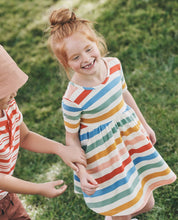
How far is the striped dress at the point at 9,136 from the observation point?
1.58 meters

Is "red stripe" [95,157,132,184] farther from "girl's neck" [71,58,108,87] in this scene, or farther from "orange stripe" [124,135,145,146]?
"girl's neck" [71,58,108,87]

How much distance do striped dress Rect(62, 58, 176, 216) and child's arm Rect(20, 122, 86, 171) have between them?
0.10 metres

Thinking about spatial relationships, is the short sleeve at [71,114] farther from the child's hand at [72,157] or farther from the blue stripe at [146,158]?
A: the blue stripe at [146,158]

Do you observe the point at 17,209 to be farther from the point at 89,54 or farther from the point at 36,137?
the point at 89,54

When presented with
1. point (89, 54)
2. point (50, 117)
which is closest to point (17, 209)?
point (89, 54)

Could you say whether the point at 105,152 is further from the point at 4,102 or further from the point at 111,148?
the point at 4,102

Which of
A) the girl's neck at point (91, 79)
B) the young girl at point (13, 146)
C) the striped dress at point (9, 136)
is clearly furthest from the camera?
the girl's neck at point (91, 79)

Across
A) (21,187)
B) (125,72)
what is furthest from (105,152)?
(125,72)

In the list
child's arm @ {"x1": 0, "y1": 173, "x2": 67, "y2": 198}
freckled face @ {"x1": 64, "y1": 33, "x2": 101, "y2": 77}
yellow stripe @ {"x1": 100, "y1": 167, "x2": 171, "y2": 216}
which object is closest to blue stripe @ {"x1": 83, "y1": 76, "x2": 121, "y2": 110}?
freckled face @ {"x1": 64, "y1": 33, "x2": 101, "y2": 77}

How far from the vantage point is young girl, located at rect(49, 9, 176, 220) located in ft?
5.65

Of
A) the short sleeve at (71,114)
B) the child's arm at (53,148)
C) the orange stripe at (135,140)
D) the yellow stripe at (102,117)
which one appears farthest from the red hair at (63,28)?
the orange stripe at (135,140)

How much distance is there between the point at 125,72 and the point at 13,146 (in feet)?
6.66

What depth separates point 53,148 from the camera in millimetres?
1750

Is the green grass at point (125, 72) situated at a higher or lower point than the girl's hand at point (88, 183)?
lower
